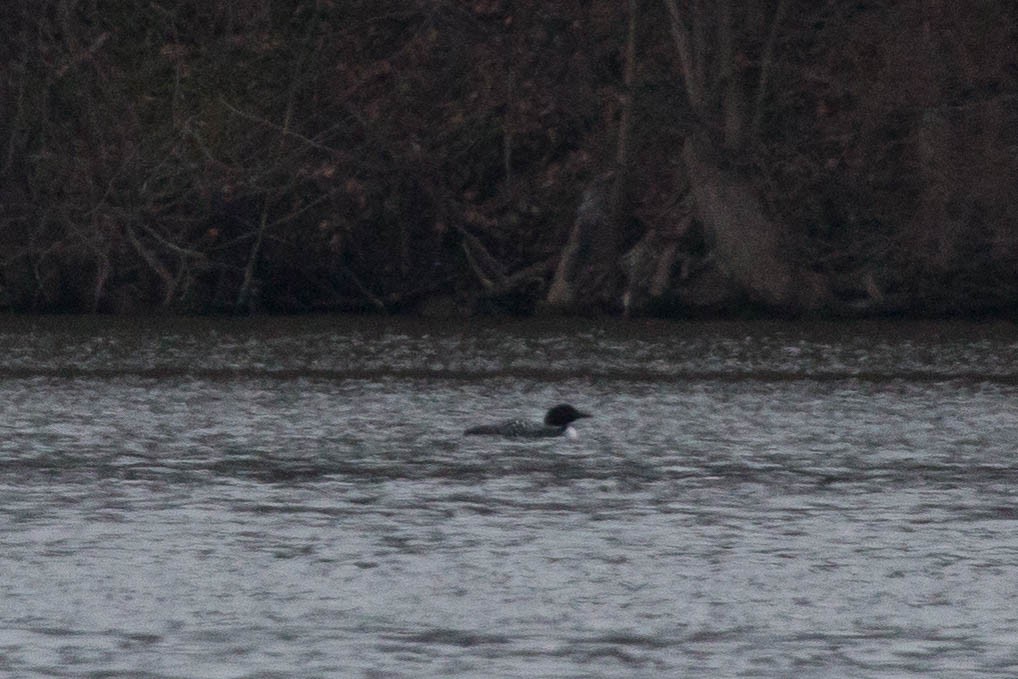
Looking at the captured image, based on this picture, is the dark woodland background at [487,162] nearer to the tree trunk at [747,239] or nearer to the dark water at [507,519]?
the tree trunk at [747,239]

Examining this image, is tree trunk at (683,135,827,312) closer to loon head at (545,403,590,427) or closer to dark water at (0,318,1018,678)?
dark water at (0,318,1018,678)

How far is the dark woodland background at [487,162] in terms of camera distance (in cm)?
3039

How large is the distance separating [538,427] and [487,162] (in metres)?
15.9

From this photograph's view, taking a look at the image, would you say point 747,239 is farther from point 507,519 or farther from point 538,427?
point 507,519

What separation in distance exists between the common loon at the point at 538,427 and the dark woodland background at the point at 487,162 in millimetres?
13099

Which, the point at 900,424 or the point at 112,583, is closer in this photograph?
the point at 112,583

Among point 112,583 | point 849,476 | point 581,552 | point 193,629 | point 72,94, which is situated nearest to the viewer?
point 193,629

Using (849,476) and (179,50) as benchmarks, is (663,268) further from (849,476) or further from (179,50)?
(849,476)

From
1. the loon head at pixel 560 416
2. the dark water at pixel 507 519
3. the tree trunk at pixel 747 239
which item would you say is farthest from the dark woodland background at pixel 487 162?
the loon head at pixel 560 416

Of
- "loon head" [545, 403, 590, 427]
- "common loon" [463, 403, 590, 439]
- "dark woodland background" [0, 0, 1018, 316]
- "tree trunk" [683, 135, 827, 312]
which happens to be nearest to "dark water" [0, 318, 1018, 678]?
"common loon" [463, 403, 590, 439]

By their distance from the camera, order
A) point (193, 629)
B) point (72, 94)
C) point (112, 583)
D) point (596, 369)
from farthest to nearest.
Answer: point (72, 94)
point (596, 369)
point (112, 583)
point (193, 629)

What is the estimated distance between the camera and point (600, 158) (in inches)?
1243

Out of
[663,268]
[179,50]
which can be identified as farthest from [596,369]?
[179,50]

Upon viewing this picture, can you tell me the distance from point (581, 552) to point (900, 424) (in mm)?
7007
